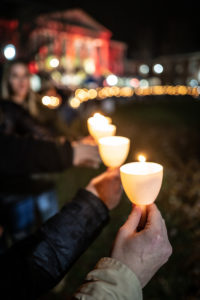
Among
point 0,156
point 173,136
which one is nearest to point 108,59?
point 173,136

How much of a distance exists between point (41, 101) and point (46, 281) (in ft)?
9.38

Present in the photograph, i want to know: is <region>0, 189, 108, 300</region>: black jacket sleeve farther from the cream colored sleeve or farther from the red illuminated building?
the red illuminated building

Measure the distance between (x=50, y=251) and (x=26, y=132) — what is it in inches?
75.1

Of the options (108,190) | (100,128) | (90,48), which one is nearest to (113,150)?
(108,190)

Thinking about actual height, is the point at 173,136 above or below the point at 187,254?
above

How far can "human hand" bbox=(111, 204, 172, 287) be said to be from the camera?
0.97 m

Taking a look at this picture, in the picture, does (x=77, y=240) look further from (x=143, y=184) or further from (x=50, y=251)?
(x=143, y=184)

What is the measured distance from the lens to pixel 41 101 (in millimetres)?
3727

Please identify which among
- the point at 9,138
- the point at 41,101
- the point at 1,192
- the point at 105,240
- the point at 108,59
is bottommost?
the point at 105,240

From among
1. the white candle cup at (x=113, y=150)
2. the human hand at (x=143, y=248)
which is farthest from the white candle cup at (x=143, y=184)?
the white candle cup at (x=113, y=150)

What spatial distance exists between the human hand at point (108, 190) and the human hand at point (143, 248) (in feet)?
1.56

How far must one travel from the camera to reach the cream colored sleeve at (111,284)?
34.7 inches

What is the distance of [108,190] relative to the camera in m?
1.53

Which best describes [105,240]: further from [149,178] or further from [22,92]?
[149,178]
